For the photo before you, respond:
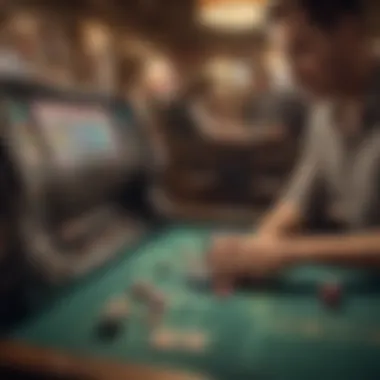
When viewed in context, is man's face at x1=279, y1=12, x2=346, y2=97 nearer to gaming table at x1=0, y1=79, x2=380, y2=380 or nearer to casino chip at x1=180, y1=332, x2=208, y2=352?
gaming table at x1=0, y1=79, x2=380, y2=380

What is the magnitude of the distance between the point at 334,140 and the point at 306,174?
6cm

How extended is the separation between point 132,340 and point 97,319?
62mm

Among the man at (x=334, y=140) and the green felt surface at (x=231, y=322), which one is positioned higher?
the man at (x=334, y=140)

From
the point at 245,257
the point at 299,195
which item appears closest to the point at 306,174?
the point at 299,195

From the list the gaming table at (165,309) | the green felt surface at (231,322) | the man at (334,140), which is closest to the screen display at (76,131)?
the gaming table at (165,309)

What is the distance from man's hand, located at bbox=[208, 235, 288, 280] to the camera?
102 centimetres

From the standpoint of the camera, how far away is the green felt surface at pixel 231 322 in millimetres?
988

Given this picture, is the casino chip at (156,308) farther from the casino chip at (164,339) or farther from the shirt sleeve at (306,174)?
the shirt sleeve at (306,174)

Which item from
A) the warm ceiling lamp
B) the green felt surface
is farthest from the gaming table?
the warm ceiling lamp

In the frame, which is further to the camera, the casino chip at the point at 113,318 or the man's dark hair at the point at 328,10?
the casino chip at the point at 113,318

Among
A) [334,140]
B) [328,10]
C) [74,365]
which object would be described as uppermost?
[328,10]

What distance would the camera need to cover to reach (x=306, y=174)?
1.01m

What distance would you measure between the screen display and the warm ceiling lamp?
200 mm

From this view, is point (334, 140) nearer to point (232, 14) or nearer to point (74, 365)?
point (232, 14)
